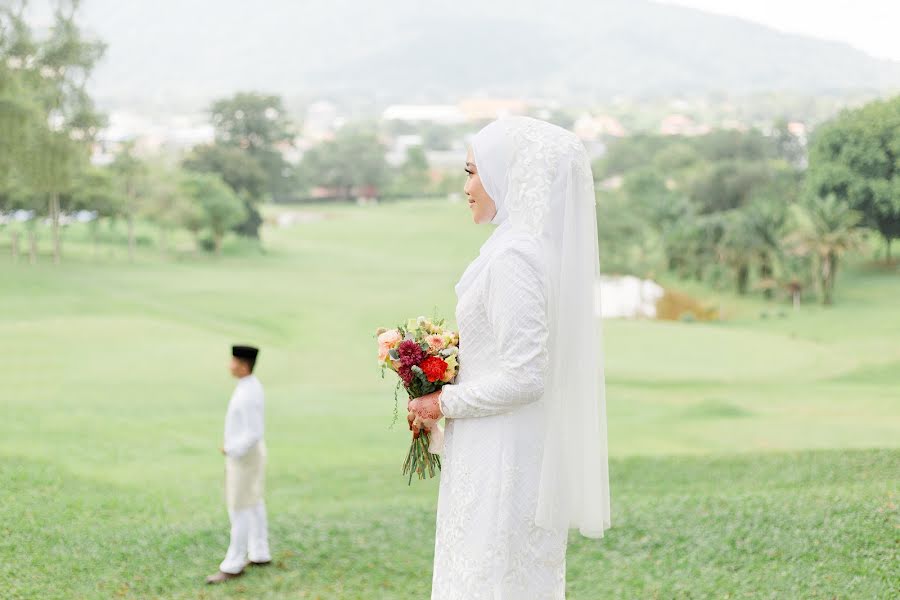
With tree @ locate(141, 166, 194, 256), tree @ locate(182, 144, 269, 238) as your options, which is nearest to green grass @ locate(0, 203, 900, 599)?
tree @ locate(141, 166, 194, 256)

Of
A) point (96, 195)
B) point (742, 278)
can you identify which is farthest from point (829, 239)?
point (96, 195)

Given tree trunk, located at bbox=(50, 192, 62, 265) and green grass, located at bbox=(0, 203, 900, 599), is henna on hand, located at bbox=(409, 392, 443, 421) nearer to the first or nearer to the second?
green grass, located at bbox=(0, 203, 900, 599)

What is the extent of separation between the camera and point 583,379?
3682mm

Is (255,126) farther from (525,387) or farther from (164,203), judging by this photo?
(525,387)

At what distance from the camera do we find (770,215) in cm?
3500

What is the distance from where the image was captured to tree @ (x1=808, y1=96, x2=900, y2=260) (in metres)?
33.4

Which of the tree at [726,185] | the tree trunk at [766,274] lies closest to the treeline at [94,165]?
the tree at [726,185]

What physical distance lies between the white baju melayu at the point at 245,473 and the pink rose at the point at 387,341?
337 cm

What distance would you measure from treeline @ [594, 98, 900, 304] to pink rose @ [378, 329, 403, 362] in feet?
97.0

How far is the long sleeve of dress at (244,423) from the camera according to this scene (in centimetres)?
726

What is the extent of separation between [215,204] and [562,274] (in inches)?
1707

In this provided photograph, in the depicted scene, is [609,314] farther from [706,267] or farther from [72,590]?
[72,590]

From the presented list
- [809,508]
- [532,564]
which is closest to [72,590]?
[532,564]

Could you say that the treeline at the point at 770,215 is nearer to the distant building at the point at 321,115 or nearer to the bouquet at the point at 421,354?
the bouquet at the point at 421,354
